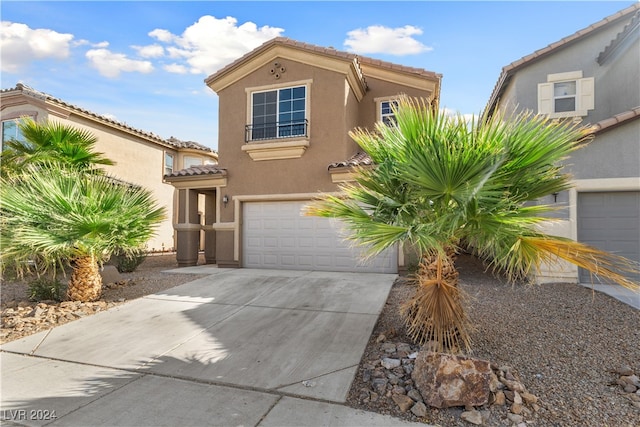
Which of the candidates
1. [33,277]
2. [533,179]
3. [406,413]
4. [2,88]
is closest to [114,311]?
[33,277]

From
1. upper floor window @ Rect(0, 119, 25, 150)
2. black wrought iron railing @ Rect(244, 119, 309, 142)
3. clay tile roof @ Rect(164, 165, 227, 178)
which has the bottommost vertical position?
clay tile roof @ Rect(164, 165, 227, 178)

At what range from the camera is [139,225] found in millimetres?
7762

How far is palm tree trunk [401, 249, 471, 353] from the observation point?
430cm

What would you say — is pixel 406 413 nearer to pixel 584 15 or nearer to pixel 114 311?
pixel 114 311

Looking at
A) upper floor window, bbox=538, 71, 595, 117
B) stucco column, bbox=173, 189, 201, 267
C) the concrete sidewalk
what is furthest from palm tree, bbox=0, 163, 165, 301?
upper floor window, bbox=538, 71, 595, 117

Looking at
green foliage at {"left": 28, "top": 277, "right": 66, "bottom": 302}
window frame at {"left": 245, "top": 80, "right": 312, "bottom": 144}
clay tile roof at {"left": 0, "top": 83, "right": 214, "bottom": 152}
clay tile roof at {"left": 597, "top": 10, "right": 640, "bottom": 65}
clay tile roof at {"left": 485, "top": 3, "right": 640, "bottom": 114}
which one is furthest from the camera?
clay tile roof at {"left": 0, "top": 83, "right": 214, "bottom": 152}

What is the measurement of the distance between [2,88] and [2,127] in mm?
1942

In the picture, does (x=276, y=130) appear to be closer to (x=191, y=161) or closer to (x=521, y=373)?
(x=521, y=373)

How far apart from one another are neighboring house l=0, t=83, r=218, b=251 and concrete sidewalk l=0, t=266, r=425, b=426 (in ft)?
37.7

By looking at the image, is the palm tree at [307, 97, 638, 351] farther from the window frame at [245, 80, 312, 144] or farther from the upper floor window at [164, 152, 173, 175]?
the upper floor window at [164, 152, 173, 175]

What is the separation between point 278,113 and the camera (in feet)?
40.3

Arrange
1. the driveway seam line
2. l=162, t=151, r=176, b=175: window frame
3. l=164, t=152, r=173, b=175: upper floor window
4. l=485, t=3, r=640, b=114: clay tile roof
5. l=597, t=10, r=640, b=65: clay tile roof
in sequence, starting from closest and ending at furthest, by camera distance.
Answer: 1. the driveway seam line
2. l=597, t=10, r=640, b=65: clay tile roof
3. l=485, t=3, r=640, b=114: clay tile roof
4. l=162, t=151, r=176, b=175: window frame
5. l=164, t=152, r=173, b=175: upper floor window

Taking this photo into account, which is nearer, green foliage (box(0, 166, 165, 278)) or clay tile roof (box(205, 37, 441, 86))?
green foliage (box(0, 166, 165, 278))

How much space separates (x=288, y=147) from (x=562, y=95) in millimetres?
9367
